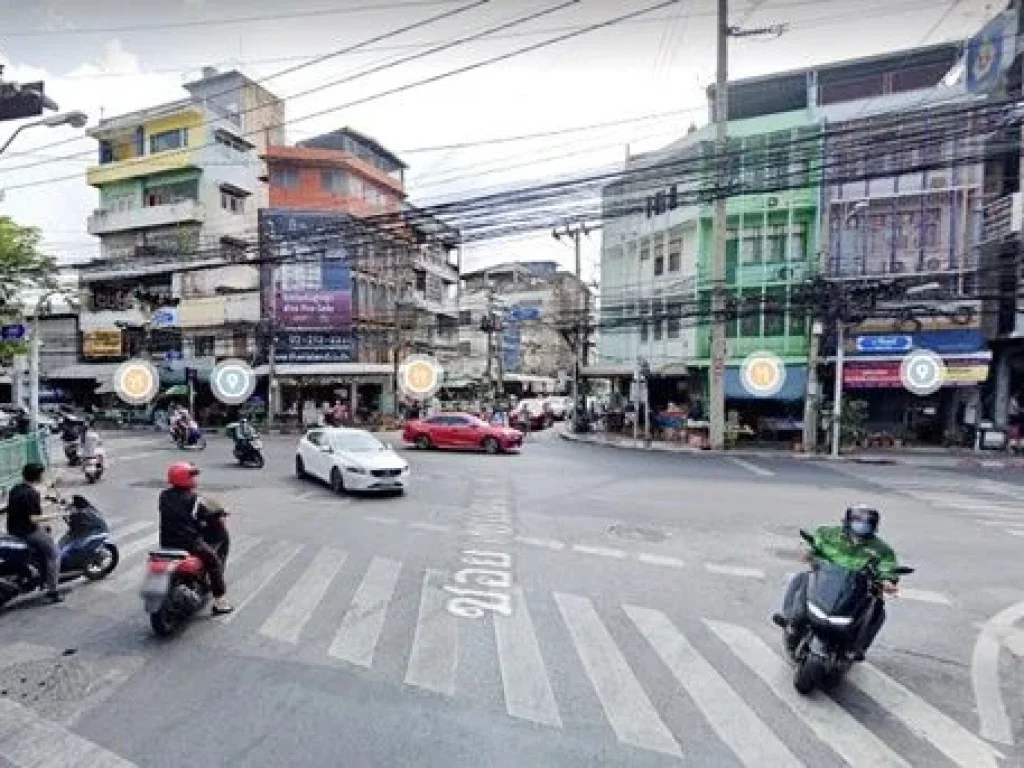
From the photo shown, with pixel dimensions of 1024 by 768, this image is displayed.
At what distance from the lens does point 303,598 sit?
6836 mm

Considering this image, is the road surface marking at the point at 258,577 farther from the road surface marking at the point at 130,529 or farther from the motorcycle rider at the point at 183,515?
the road surface marking at the point at 130,529

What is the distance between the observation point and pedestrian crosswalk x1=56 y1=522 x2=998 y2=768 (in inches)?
166

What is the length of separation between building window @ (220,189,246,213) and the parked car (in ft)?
66.6

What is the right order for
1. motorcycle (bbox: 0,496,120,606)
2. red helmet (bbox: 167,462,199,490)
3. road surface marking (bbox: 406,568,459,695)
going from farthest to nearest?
1. motorcycle (bbox: 0,496,120,606)
2. red helmet (bbox: 167,462,199,490)
3. road surface marking (bbox: 406,568,459,695)

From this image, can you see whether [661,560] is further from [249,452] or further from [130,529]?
[249,452]

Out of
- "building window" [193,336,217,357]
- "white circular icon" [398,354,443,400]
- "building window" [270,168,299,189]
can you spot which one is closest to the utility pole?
"white circular icon" [398,354,443,400]

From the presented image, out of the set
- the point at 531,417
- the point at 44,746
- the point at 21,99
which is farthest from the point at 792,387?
the point at 44,746

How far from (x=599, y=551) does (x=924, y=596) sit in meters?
3.90

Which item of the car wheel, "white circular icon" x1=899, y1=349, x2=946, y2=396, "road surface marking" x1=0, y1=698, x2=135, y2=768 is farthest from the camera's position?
"white circular icon" x1=899, y1=349, x2=946, y2=396

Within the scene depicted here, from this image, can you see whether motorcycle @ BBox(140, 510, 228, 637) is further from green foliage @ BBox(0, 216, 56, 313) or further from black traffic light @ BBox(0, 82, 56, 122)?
green foliage @ BBox(0, 216, 56, 313)

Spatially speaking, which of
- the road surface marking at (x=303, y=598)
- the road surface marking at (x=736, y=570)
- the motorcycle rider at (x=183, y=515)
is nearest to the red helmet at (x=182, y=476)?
the motorcycle rider at (x=183, y=515)

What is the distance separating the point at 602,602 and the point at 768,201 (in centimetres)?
2350

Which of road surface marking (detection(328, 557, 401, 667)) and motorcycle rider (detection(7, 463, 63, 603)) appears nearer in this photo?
road surface marking (detection(328, 557, 401, 667))

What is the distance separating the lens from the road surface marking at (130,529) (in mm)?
9887
